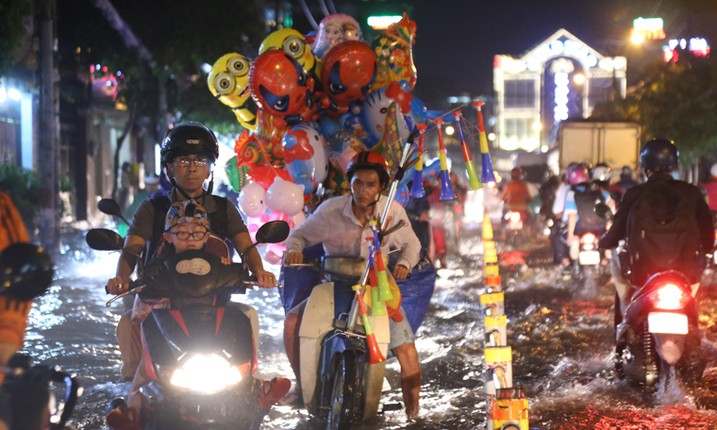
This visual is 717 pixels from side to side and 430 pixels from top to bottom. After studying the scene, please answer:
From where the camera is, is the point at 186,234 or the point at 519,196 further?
the point at 519,196

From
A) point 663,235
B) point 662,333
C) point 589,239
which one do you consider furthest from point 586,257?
point 662,333

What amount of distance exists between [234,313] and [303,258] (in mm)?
1652

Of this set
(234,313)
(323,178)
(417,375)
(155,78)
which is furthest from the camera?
(155,78)

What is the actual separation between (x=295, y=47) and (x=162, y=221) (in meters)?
4.96

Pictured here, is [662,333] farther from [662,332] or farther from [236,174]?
[236,174]

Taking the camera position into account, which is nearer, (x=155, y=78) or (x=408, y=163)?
(x=408, y=163)

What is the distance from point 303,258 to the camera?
6562 millimetres

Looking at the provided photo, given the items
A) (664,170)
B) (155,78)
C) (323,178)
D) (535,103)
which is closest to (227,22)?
(155,78)

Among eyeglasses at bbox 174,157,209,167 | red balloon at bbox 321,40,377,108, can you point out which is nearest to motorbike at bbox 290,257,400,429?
eyeglasses at bbox 174,157,209,167

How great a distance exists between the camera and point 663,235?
7.38 meters

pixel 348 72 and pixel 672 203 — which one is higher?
pixel 348 72

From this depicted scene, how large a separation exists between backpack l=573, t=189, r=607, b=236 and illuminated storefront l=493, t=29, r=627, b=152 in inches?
2809

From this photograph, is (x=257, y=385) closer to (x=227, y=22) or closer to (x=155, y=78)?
(x=227, y=22)

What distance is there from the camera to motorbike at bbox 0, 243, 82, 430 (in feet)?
11.3
